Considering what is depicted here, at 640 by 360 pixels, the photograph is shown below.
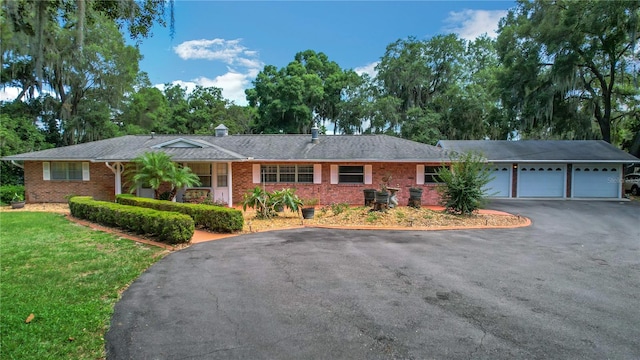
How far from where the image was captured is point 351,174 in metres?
15.8

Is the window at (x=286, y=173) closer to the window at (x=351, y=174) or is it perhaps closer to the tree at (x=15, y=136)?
the window at (x=351, y=174)

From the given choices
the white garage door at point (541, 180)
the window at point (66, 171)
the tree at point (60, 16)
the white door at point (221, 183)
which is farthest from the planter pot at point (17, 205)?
the white garage door at point (541, 180)

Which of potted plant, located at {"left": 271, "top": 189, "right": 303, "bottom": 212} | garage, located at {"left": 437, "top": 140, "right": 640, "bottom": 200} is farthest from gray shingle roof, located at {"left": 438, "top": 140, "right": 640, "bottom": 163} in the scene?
potted plant, located at {"left": 271, "top": 189, "right": 303, "bottom": 212}

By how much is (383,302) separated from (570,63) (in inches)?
892

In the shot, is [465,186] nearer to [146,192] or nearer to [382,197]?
[382,197]

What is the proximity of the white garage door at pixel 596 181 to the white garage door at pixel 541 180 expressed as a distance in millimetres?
717

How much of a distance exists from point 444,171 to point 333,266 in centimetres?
766

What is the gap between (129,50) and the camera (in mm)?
26234

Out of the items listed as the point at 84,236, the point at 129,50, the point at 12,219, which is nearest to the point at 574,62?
the point at 84,236

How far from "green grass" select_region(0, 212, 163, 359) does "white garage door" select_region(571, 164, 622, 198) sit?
2200cm

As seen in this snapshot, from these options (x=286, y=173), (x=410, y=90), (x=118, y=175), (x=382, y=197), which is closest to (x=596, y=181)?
(x=382, y=197)

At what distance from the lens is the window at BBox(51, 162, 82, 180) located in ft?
51.8

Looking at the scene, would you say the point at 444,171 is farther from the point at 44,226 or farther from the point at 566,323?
the point at 44,226

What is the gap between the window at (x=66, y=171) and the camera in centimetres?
1579
